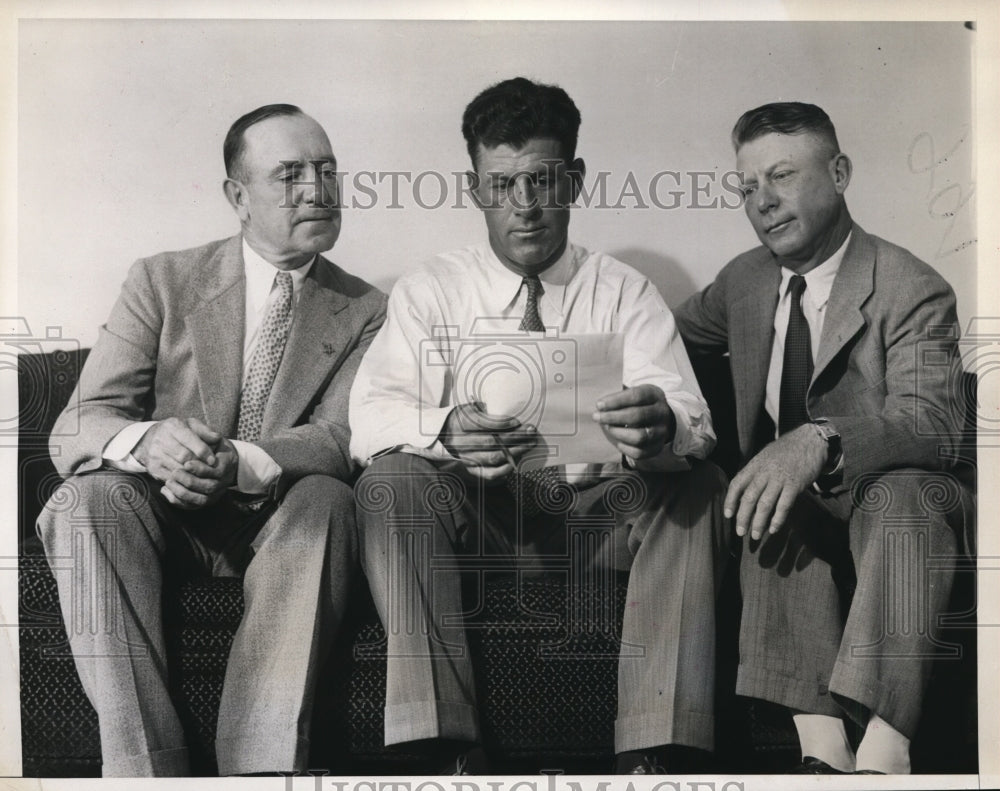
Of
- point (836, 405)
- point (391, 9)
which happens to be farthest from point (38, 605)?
point (836, 405)

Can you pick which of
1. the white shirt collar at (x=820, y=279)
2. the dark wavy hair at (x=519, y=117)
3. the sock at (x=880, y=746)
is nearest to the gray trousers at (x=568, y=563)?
the sock at (x=880, y=746)

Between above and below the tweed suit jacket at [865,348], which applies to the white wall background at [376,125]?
above

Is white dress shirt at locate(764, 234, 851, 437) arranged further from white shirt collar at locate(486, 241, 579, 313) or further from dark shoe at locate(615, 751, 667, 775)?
dark shoe at locate(615, 751, 667, 775)

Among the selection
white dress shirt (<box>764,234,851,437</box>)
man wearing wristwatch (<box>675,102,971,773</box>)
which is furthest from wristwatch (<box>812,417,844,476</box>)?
white dress shirt (<box>764,234,851,437</box>)

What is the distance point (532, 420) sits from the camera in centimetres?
256

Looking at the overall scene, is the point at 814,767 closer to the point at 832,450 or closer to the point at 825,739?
the point at 825,739

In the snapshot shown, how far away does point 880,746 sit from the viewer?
251cm

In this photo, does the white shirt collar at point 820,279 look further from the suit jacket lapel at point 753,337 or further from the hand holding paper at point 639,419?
the hand holding paper at point 639,419

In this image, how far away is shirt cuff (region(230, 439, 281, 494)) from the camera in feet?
8.25

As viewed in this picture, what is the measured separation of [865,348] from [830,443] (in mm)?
232

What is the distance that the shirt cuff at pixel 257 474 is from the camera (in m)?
2.52

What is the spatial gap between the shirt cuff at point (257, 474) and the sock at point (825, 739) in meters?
1.26

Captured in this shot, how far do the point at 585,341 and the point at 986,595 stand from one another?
1091mm

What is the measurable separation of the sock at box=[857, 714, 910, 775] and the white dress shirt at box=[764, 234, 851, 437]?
70 centimetres
